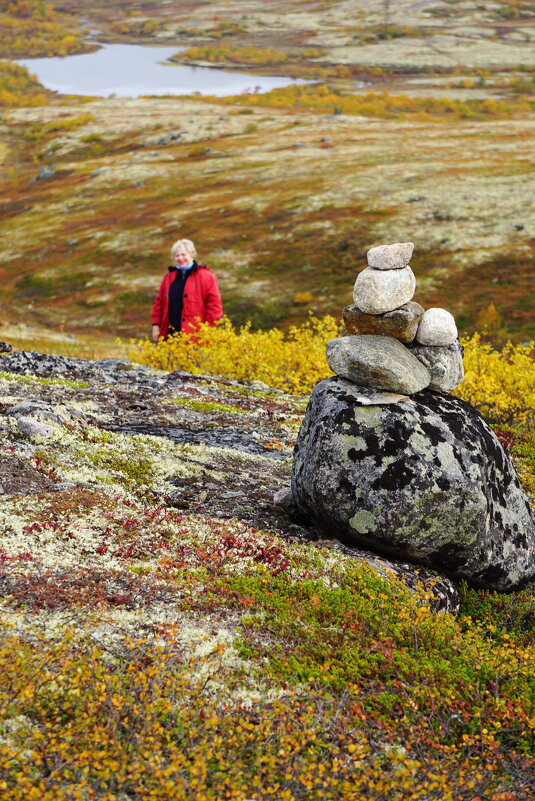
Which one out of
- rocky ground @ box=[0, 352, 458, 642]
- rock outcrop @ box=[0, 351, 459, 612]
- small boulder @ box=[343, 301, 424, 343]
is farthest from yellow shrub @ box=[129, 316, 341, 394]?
small boulder @ box=[343, 301, 424, 343]

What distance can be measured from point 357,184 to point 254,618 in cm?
9418

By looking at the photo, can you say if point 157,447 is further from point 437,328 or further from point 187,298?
point 187,298

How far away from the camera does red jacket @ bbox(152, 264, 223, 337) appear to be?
20328 mm

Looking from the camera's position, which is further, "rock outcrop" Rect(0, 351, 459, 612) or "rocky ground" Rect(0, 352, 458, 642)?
"rock outcrop" Rect(0, 351, 459, 612)

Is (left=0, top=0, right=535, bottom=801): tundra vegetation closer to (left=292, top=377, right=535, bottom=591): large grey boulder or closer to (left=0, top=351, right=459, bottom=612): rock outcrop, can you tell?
(left=0, top=351, right=459, bottom=612): rock outcrop

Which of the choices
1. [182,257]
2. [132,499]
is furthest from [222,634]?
[182,257]

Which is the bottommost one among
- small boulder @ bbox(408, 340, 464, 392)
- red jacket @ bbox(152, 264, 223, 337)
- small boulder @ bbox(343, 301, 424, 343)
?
red jacket @ bbox(152, 264, 223, 337)

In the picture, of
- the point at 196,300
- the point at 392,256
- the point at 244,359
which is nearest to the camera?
the point at 392,256

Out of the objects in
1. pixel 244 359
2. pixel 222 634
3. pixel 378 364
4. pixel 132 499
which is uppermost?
pixel 378 364

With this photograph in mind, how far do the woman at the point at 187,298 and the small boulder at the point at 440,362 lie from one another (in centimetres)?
991

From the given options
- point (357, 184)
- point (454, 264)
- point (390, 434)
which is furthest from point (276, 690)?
point (357, 184)

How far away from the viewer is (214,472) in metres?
12.9

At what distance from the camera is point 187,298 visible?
20406 mm

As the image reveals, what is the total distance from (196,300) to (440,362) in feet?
36.0
